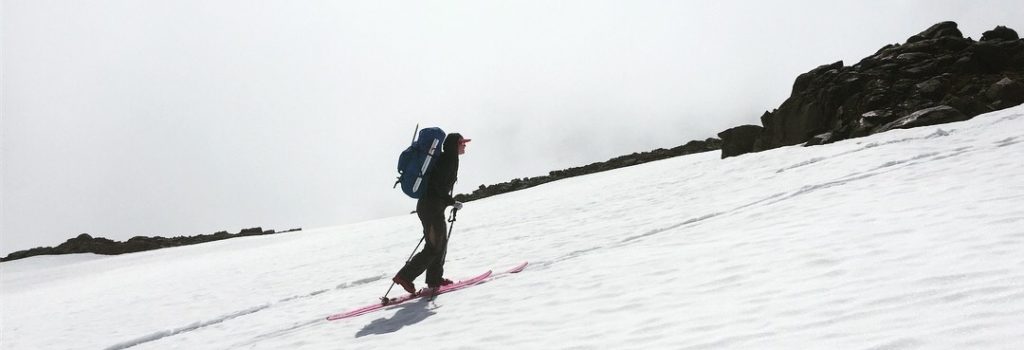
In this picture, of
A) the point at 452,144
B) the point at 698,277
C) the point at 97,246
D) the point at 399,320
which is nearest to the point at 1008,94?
the point at 698,277

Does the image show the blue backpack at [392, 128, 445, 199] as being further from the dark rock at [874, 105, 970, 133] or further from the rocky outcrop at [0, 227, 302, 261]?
the rocky outcrop at [0, 227, 302, 261]

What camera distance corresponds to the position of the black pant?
28.5 feet

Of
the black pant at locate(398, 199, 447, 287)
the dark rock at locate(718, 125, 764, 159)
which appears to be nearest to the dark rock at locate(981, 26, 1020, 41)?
the dark rock at locate(718, 125, 764, 159)

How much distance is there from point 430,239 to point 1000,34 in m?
30.5

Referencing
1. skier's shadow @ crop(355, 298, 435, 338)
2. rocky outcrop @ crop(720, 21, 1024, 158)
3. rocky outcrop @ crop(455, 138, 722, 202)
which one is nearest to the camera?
skier's shadow @ crop(355, 298, 435, 338)

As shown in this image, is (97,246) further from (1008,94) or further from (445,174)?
(1008,94)

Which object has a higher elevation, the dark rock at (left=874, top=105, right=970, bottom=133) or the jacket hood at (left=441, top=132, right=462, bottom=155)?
the jacket hood at (left=441, top=132, right=462, bottom=155)

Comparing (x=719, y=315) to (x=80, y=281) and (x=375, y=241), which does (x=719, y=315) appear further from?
(x=80, y=281)

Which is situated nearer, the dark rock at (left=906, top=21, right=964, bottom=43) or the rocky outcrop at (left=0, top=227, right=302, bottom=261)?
the dark rock at (left=906, top=21, right=964, bottom=43)

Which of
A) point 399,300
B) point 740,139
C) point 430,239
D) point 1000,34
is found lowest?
point 399,300

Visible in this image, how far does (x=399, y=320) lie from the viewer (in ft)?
27.0

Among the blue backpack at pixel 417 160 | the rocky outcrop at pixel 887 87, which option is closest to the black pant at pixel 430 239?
the blue backpack at pixel 417 160

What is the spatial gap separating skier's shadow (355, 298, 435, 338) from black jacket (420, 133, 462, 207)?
1.55 metres

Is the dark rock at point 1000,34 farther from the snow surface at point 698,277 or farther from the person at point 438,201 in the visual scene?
the person at point 438,201
